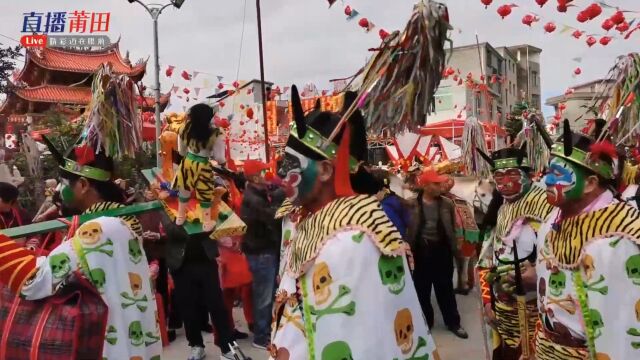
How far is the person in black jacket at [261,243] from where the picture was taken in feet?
20.4

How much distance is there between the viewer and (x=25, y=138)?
25.4ft

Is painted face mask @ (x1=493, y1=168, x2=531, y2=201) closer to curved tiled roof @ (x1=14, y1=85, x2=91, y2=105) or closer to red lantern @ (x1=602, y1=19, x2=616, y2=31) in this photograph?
red lantern @ (x1=602, y1=19, x2=616, y2=31)

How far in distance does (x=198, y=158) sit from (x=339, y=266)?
3231 mm

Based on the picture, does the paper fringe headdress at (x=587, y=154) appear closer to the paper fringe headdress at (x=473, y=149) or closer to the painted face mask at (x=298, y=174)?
the painted face mask at (x=298, y=174)

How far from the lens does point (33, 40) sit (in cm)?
2848

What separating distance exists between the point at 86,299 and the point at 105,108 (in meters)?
1.41

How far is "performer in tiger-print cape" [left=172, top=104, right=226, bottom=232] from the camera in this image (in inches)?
204

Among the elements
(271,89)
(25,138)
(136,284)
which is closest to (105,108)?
(136,284)

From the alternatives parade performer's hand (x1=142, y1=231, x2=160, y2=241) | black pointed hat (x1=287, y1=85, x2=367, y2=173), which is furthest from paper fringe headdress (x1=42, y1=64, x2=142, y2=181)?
black pointed hat (x1=287, y1=85, x2=367, y2=173)

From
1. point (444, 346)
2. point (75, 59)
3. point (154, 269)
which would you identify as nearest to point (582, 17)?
point (444, 346)

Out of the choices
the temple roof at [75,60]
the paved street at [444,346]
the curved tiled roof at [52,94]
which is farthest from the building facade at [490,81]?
the paved street at [444,346]

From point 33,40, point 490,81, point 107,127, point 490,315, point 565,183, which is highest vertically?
point 33,40

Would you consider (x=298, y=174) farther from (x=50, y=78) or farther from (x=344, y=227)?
(x=50, y=78)

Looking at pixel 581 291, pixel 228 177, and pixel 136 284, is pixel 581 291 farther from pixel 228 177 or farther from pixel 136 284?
pixel 228 177
